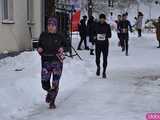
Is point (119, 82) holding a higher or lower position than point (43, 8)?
lower

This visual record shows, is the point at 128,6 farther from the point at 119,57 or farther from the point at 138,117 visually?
the point at 138,117

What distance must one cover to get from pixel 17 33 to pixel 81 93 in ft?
29.5

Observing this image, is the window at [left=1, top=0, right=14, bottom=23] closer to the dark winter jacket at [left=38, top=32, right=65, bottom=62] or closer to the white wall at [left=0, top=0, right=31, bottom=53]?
the white wall at [left=0, top=0, right=31, bottom=53]

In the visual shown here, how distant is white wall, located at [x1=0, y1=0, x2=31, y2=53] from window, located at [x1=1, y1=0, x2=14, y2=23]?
210 mm

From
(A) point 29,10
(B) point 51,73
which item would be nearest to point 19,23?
(A) point 29,10

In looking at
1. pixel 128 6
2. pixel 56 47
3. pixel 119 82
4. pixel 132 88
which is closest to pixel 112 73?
pixel 119 82

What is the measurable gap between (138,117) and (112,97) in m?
2.62

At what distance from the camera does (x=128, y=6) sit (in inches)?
3118

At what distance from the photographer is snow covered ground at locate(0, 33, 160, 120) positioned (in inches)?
409

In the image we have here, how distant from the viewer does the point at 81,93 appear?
1329 cm

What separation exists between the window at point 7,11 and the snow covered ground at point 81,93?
182 centimetres

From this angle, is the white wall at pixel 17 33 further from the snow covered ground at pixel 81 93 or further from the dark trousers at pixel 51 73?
the dark trousers at pixel 51 73

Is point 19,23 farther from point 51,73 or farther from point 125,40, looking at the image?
point 51,73

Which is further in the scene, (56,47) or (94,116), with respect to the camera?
(56,47)
